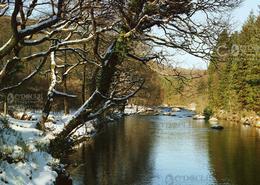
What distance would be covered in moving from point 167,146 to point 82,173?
1245cm

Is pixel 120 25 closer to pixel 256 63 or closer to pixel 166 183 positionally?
pixel 166 183

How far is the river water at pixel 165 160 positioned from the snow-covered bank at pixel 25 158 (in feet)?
11.3

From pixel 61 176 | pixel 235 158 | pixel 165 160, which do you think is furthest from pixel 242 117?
pixel 61 176

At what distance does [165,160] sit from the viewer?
84.2ft

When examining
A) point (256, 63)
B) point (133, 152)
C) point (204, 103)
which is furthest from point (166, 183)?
point (204, 103)

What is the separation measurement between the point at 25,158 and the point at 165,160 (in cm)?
1700

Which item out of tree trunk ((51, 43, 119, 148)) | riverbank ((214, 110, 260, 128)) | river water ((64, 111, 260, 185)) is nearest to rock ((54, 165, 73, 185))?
tree trunk ((51, 43, 119, 148))

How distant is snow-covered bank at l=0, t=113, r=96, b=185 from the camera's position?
28.4ft

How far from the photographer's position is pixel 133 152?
92.4ft

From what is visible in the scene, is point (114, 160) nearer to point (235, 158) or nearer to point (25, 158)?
point (235, 158)

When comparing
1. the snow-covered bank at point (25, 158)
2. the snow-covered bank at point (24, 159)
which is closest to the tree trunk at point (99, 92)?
the snow-covered bank at point (25, 158)

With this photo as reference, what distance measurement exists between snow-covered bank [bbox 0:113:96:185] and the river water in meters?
3.45

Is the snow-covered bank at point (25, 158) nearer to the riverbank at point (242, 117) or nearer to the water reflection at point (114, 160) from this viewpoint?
the water reflection at point (114, 160)

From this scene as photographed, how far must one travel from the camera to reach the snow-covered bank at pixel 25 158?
341 inches
